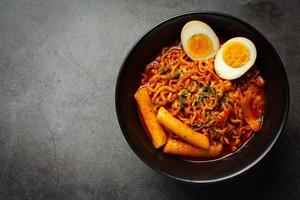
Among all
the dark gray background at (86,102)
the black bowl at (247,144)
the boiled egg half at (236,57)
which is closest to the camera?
the black bowl at (247,144)

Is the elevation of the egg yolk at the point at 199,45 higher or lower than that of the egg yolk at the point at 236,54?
higher

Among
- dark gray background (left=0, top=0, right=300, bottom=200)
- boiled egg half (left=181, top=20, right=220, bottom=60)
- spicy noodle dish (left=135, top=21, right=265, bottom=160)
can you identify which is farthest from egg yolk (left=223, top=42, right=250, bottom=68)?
dark gray background (left=0, top=0, right=300, bottom=200)

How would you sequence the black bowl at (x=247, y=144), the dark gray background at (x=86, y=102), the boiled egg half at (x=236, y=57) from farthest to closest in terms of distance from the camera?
the dark gray background at (x=86, y=102), the boiled egg half at (x=236, y=57), the black bowl at (x=247, y=144)

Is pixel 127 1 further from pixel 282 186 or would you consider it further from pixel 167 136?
pixel 282 186

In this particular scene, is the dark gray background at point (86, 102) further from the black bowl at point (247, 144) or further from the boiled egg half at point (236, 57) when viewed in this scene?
the boiled egg half at point (236, 57)

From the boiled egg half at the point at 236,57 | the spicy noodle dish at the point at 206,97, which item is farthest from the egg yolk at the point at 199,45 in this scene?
the boiled egg half at the point at 236,57

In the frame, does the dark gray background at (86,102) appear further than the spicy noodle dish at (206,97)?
Yes

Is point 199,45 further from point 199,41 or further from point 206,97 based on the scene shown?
point 206,97

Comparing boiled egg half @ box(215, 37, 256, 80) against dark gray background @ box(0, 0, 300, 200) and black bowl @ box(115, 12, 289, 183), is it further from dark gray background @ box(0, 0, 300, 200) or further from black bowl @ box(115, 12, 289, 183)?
dark gray background @ box(0, 0, 300, 200)

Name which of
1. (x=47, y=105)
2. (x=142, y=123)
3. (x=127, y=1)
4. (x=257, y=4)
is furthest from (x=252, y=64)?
(x=47, y=105)
